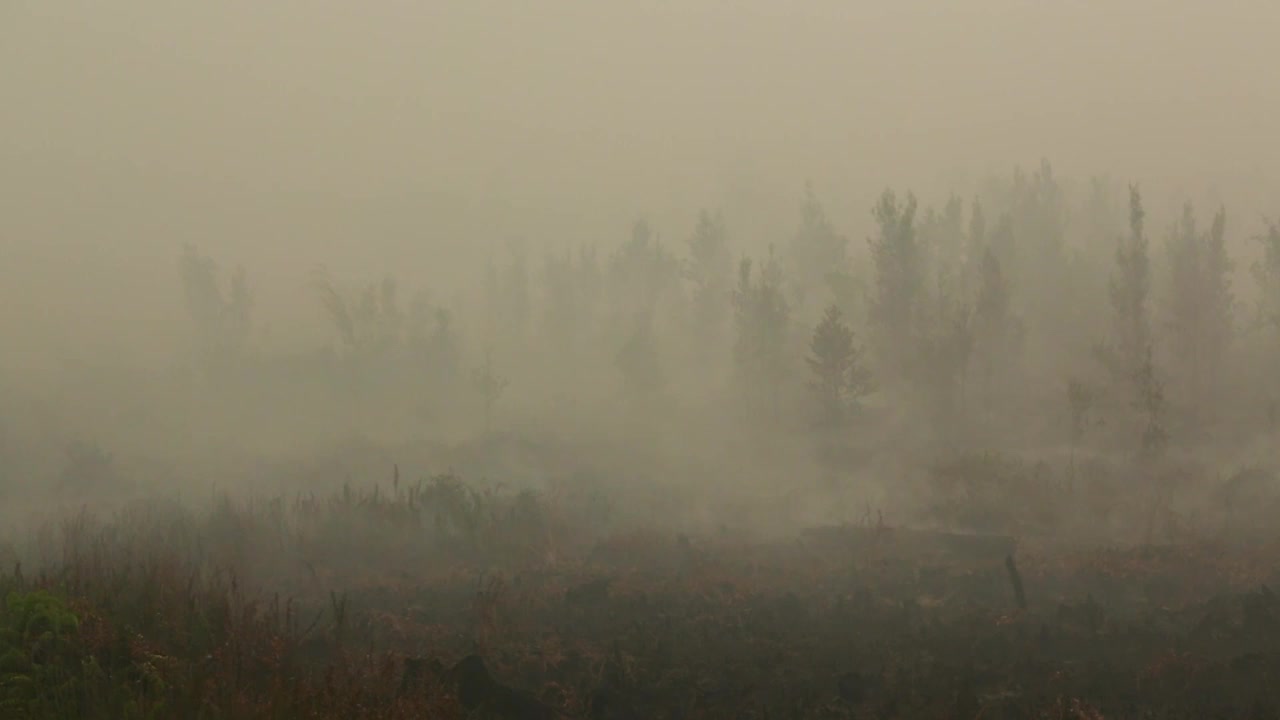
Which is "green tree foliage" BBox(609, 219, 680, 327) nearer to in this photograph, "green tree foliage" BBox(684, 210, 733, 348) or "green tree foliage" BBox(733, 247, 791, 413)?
"green tree foliage" BBox(684, 210, 733, 348)

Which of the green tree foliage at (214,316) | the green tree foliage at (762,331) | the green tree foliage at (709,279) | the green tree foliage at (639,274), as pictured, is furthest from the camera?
the green tree foliage at (639,274)

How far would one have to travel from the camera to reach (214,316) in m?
69.3

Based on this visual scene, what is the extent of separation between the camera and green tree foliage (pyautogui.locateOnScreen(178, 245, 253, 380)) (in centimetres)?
6800

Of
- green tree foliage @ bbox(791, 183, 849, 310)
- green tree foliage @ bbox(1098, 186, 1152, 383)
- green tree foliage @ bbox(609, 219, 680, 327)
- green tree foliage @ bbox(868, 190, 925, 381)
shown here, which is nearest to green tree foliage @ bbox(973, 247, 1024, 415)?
green tree foliage @ bbox(868, 190, 925, 381)

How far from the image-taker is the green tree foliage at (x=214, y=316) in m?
68.0

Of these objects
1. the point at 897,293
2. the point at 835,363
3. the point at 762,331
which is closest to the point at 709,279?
the point at 762,331

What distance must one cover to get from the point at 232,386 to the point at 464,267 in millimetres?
52370

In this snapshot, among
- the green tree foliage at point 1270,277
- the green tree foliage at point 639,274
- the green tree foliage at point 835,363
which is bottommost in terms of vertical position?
the green tree foliage at point 835,363

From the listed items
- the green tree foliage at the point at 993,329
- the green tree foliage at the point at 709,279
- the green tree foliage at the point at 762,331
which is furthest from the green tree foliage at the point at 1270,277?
the green tree foliage at the point at 709,279

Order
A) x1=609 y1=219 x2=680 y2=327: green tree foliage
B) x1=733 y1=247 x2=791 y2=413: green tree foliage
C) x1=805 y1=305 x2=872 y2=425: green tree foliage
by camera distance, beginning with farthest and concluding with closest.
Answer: x1=609 y1=219 x2=680 y2=327: green tree foliage, x1=733 y1=247 x2=791 y2=413: green tree foliage, x1=805 y1=305 x2=872 y2=425: green tree foliage

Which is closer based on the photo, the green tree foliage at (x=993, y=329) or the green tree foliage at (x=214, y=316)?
the green tree foliage at (x=993, y=329)

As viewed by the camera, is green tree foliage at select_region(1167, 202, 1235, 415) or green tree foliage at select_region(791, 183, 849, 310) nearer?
green tree foliage at select_region(1167, 202, 1235, 415)

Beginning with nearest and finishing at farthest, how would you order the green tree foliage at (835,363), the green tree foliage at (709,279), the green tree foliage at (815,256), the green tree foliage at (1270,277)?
the green tree foliage at (835,363) → the green tree foliage at (1270,277) → the green tree foliage at (815,256) → the green tree foliage at (709,279)

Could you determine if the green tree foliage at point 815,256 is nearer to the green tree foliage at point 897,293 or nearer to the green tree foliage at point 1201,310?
the green tree foliage at point 897,293
